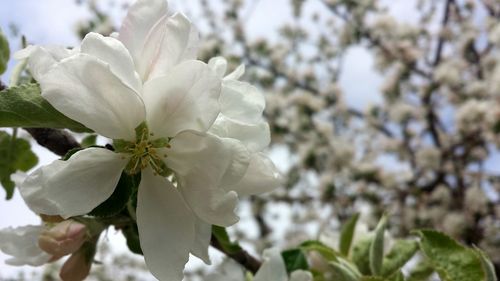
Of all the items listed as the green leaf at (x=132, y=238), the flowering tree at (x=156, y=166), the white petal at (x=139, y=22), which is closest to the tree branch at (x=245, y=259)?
the flowering tree at (x=156, y=166)

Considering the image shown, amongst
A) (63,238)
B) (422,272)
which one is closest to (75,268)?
(63,238)

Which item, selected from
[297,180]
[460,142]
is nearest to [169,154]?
[460,142]

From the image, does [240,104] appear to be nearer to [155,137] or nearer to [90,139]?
[155,137]

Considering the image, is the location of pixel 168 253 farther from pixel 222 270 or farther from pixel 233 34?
pixel 233 34

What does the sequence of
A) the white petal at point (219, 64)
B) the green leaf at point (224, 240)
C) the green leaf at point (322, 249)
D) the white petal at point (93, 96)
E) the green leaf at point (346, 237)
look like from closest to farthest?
the white petal at point (93, 96) → the white petal at point (219, 64) → the green leaf at point (224, 240) → the green leaf at point (322, 249) → the green leaf at point (346, 237)

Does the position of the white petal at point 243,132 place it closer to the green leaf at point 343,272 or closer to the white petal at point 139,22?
the white petal at point 139,22

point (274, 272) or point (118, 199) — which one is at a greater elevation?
point (118, 199)

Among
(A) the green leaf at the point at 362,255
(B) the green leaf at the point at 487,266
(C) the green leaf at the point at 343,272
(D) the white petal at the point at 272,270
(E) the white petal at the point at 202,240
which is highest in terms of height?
(E) the white petal at the point at 202,240
